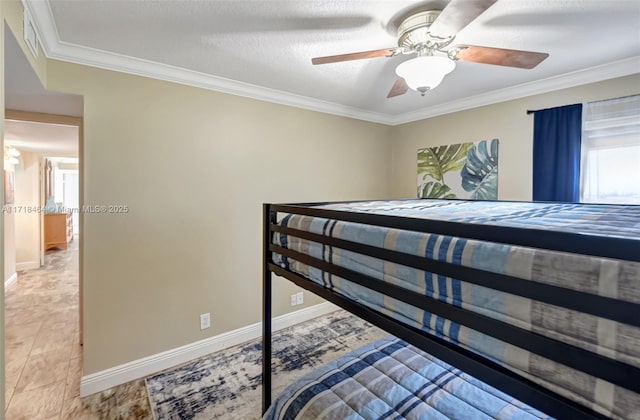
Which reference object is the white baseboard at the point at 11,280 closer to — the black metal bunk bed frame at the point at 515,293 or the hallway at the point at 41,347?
the hallway at the point at 41,347

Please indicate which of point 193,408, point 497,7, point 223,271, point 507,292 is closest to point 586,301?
point 507,292

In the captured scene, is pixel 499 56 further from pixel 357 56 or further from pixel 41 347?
pixel 41 347

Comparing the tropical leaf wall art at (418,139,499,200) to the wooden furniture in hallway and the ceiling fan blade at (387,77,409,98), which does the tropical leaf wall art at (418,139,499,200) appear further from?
the wooden furniture in hallway

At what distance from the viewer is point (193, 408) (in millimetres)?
1828

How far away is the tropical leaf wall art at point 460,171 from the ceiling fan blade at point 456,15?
6.23 feet

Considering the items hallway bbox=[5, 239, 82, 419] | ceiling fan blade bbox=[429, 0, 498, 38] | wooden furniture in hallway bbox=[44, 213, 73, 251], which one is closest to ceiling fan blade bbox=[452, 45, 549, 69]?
ceiling fan blade bbox=[429, 0, 498, 38]

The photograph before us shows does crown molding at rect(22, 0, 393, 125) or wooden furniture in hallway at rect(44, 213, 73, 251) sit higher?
crown molding at rect(22, 0, 393, 125)

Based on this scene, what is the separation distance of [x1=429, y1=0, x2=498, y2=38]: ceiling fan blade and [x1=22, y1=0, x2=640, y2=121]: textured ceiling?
0.23 m

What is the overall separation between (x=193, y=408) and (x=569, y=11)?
Answer: 320cm

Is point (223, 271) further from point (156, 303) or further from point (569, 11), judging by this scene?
point (569, 11)

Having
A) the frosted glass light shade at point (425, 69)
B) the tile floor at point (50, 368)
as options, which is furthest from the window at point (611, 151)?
the tile floor at point (50, 368)

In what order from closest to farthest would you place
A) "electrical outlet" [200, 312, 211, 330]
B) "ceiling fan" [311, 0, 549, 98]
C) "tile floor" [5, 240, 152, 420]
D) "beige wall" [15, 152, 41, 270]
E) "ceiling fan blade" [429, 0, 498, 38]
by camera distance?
"ceiling fan blade" [429, 0, 498, 38] < "ceiling fan" [311, 0, 549, 98] < "tile floor" [5, 240, 152, 420] < "electrical outlet" [200, 312, 211, 330] < "beige wall" [15, 152, 41, 270]

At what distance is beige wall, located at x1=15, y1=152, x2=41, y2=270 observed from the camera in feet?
15.1

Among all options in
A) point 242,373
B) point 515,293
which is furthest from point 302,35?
point 242,373
